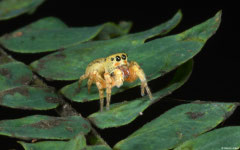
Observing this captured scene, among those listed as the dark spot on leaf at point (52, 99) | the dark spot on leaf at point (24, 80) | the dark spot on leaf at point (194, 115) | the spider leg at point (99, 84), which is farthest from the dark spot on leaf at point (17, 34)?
the dark spot on leaf at point (194, 115)

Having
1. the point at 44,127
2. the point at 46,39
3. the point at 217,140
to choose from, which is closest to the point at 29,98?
the point at 44,127

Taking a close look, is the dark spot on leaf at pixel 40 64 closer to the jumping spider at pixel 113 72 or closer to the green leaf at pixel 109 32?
the jumping spider at pixel 113 72

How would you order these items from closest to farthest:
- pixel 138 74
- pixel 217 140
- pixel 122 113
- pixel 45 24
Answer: pixel 217 140 < pixel 122 113 < pixel 138 74 < pixel 45 24

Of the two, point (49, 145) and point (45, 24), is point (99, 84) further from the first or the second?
point (45, 24)

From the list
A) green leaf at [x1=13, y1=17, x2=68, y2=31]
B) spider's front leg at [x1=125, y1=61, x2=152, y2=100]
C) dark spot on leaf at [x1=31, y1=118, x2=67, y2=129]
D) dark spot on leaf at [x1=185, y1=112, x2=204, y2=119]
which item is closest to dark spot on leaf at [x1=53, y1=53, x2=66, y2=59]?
spider's front leg at [x1=125, y1=61, x2=152, y2=100]

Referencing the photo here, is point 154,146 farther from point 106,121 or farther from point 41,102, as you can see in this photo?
point 41,102

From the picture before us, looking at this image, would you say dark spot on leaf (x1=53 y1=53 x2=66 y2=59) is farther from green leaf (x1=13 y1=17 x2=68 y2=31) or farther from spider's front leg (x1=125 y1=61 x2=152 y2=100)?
green leaf (x1=13 y1=17 x2=68 y2=31)
